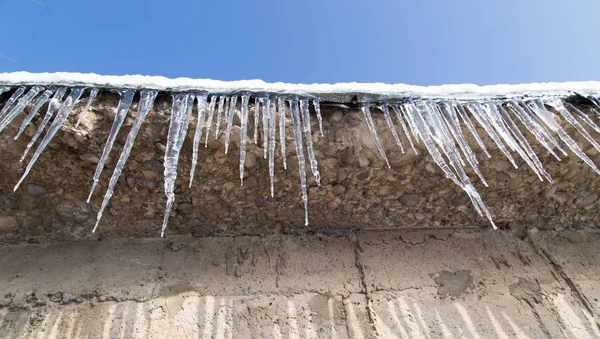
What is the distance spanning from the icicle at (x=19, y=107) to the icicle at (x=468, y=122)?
1.78 metres

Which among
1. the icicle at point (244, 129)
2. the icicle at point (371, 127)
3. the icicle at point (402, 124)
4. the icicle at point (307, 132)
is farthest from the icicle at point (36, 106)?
the icicle at point (402, 124)

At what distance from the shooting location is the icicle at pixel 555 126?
170 cm

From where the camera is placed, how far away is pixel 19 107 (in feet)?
4.90

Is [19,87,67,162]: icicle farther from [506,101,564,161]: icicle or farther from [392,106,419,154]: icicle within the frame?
[506,101,564,161]: icicle

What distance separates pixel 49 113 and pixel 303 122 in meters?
1.02

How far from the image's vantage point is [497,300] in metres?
1.72

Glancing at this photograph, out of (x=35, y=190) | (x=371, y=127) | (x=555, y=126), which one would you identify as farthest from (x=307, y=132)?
(x=35, y=190)

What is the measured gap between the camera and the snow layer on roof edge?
1582 millimetres

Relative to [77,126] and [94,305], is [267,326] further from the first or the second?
[77,126]

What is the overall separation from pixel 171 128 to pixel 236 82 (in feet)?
1.24

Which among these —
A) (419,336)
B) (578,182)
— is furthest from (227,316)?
(578,182)

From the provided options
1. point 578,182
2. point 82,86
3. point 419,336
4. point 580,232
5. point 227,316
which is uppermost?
point 82,86

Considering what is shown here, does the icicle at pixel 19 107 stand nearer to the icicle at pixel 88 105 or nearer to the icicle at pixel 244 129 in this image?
the icicle at pixel 88 105

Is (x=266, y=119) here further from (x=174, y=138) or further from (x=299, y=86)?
(x=174, y=138)
